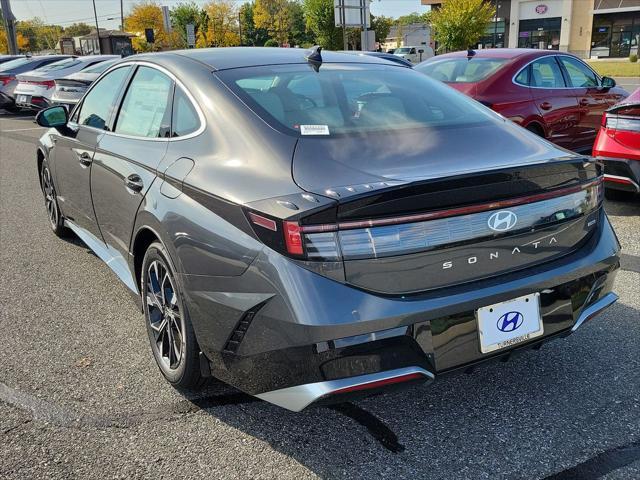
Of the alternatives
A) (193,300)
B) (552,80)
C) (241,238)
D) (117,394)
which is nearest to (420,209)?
(241,238)

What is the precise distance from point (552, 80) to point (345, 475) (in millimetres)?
6453

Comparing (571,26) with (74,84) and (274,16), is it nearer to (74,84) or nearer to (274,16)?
(274,16)

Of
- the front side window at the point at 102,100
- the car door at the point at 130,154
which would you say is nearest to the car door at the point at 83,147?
the front side window at the point at 102,100

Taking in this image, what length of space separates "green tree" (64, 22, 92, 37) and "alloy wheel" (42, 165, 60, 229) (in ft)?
444

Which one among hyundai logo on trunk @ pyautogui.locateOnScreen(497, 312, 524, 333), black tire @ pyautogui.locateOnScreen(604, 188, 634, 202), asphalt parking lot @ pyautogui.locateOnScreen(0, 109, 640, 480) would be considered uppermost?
hyundai logo on trunk @ pyautogui.locateOnScreen(497, 312, 524, 333)

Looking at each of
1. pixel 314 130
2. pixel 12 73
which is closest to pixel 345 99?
pixel 314 130

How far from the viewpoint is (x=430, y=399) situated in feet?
9.12

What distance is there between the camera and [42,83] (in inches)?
568

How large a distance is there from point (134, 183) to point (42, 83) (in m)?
13.2

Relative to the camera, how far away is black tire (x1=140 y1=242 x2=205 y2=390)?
8.55 ft

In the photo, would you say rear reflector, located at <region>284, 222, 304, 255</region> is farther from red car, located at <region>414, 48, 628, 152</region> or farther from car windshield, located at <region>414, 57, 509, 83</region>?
car windshield, located at <region>414, 57, 509, 83</region>

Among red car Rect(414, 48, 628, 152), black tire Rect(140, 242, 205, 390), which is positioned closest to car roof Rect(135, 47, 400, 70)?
black tire Rect(140, 242, 205, 390)

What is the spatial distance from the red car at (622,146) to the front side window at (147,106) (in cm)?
398

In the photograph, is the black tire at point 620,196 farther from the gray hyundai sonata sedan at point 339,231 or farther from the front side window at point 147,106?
the front side window at point 147,106
